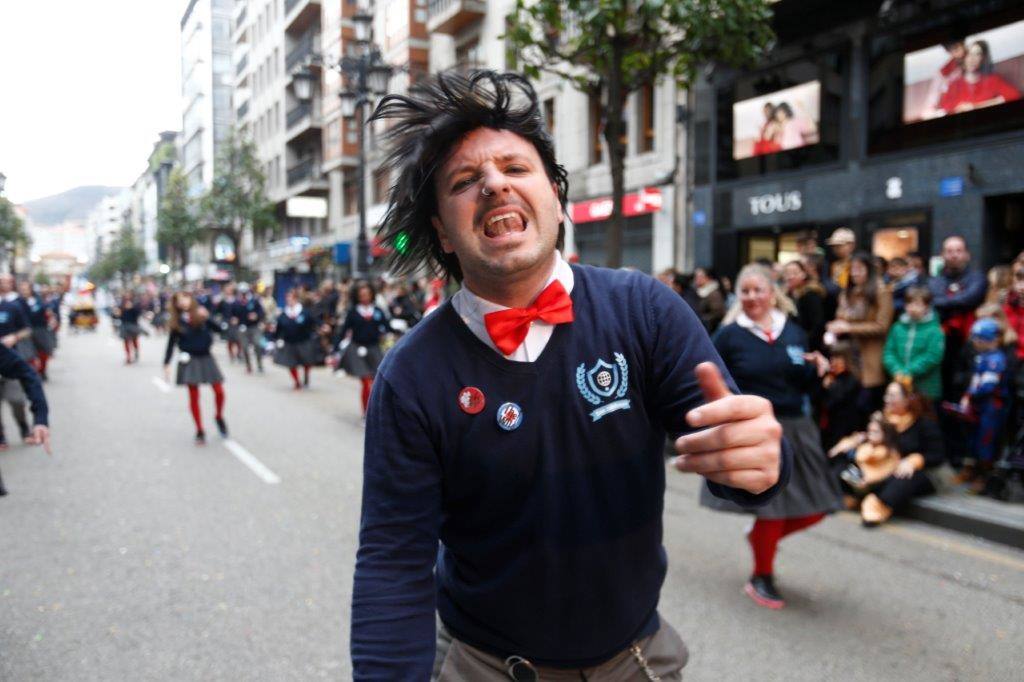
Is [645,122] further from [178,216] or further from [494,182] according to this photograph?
[178,216]

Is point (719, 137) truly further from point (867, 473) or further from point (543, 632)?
point (543, 632)

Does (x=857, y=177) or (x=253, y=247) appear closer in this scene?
(x=857, y=177)

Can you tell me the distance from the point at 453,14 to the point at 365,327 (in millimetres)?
15995

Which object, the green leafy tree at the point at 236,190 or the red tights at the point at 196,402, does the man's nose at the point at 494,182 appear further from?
the green leafy tree at the point at 236,190

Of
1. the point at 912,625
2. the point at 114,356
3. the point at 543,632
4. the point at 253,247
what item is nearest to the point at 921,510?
the point at 912,625

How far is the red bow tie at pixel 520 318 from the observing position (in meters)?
1.79

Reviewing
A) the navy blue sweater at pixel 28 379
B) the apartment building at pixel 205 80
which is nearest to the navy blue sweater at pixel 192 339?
the navy blue sweater at pixel 28 379

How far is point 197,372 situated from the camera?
33.1 feet

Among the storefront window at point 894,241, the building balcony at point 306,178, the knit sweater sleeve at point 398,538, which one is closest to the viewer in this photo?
the knit sweater sleeve at point 398,538

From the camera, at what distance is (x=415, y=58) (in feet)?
97.6

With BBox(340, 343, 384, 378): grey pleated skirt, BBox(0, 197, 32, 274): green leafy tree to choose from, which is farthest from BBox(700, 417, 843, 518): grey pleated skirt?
BBox(0, 197, 32, 274): green leafy tree

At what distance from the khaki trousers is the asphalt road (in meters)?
2.14

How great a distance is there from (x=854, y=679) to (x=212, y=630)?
3254mm

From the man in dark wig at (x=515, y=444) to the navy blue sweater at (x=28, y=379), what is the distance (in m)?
4.37
